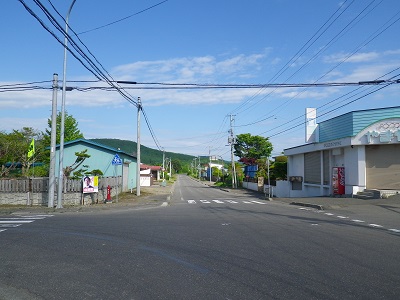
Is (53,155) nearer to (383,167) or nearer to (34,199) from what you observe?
(34,199)

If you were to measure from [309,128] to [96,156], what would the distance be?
19.5 m

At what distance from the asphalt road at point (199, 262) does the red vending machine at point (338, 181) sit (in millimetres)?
16846

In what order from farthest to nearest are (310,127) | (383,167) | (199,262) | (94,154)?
1. (310,127)
2. (94,154)
3. (383,167)
4. (199,262)

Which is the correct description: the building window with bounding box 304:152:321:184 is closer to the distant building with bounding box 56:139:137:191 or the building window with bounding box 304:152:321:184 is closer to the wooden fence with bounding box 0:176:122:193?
the distant building with bounding box 56:139:137:191

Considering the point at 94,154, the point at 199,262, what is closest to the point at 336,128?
the point at 94,154

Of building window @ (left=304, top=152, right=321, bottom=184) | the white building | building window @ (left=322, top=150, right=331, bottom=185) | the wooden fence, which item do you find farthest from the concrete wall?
building window @ (left=304, top=152, right=321, bottom=184)

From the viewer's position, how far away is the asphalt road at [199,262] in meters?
6.20

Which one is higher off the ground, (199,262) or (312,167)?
(312,167)

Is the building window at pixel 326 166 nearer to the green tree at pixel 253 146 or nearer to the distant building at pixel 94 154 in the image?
the distant building at pixel 94 154

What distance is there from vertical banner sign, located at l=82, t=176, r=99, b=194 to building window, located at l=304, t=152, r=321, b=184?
66.5 ft

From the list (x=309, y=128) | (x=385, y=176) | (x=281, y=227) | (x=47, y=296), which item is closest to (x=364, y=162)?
(x=385, y=176)

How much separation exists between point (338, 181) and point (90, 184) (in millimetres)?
17639

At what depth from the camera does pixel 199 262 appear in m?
8.04

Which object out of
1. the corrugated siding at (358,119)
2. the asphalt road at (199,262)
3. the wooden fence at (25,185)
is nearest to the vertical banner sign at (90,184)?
the wooden fence at (25,185)
